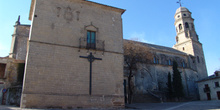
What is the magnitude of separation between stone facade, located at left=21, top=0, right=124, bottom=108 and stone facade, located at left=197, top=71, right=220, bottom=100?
85.3ft

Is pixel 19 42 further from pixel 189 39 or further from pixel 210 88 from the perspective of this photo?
pixel 210 88

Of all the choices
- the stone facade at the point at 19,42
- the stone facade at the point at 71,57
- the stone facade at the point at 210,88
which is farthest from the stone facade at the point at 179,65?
the stone facade at the point at 19,42

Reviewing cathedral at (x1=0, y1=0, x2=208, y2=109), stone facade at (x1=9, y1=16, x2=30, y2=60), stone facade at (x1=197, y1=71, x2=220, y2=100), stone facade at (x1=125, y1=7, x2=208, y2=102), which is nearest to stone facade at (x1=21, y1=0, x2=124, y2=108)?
cathedral at (x1=0, y1=0, x2=208, y2=109)

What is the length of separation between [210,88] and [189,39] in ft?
40.1

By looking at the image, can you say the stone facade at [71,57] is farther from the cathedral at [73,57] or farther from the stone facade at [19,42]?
the stone facade at [19,42]

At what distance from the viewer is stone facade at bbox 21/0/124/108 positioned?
1166 cm

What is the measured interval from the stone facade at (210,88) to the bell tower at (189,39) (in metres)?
5.45

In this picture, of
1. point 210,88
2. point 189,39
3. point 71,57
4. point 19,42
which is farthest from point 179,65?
point 19,42

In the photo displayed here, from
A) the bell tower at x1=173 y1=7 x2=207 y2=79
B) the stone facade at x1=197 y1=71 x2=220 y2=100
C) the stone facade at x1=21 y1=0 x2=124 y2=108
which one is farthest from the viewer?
the bell tower at x1=173 y1=7 x2=207 y2=79

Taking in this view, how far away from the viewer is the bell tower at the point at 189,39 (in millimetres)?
40375

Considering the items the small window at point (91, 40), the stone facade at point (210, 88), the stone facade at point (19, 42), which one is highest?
the stone facade at point (19, 42)

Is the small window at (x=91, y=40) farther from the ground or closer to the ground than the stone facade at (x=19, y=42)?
closer to the ground

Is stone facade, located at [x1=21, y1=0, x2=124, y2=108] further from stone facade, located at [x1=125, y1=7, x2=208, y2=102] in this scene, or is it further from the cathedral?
stone facade, located at [x1=125, y1=7, x2=208, y2=102]

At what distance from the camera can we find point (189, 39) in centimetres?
4031
